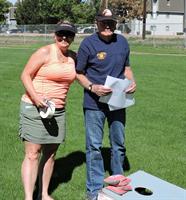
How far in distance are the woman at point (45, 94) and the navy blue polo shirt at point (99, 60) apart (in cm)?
15

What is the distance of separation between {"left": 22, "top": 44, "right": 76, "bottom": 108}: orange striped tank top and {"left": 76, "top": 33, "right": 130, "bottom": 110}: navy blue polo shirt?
0.69ft

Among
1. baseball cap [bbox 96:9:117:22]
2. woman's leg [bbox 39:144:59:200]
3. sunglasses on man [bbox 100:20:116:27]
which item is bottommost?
woman's leg [bbox 39:144:59:200]

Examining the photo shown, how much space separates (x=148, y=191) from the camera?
4395 millimetres

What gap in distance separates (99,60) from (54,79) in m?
0.56

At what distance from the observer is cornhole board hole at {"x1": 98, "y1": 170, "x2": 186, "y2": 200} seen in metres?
4.17

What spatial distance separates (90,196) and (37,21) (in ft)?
261

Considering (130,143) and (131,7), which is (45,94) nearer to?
(130,143)

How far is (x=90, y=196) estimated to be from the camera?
5.43 metres

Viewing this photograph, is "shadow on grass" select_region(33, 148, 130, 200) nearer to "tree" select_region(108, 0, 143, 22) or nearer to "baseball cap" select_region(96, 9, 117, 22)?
"baseball cap" select_region(96, 9, 117, 22)

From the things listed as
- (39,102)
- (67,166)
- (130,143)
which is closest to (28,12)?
(130,143)

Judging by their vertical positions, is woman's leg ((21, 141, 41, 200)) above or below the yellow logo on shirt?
below

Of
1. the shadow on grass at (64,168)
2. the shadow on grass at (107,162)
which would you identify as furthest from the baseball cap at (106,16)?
the shadow on grass at (107,162)

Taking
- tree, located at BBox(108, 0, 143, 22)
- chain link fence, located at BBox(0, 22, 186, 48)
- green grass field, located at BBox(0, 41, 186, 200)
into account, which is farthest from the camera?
tree, located at BBox(108, 0, 143, 22)

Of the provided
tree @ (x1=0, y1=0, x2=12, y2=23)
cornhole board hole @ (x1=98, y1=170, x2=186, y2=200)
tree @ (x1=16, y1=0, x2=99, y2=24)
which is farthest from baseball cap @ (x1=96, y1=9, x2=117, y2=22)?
tree @ (x1=0, y1=0, x2=12, y2=23)
